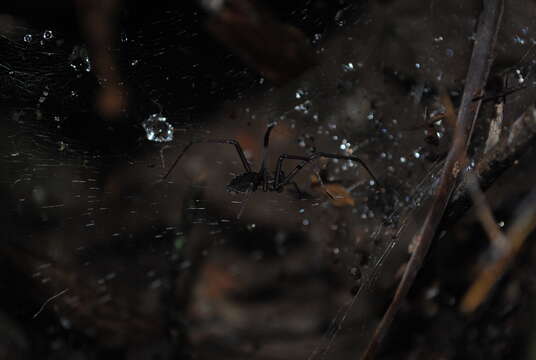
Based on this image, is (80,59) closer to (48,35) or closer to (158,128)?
(48,35)

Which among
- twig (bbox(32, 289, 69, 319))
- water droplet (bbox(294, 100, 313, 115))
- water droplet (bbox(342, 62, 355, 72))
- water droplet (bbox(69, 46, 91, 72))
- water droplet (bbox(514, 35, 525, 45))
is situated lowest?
twig (bbox(32, 289, 69, 319))

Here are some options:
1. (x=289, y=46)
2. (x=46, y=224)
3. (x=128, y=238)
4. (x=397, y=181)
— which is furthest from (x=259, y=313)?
(x=289, y=46)

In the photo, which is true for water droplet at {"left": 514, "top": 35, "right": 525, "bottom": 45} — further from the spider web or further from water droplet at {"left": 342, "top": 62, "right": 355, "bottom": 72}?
water droplet at {"left": 342, "top": 62, "right": 355, "bottom": 72}

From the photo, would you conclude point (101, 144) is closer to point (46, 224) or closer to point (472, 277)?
point (46, 224)

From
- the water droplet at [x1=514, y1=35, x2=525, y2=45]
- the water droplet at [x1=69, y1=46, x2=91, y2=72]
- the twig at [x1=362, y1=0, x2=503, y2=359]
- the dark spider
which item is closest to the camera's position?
the twig at [x1=362, y1=0, x2=503, y2=359]

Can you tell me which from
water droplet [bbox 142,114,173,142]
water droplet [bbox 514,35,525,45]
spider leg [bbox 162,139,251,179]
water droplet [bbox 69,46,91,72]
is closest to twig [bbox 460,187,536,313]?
water droplet [bbox 514,35,525,45]

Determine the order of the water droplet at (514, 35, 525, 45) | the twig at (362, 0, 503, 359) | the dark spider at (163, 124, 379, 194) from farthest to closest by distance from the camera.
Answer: the dark spider at (163, 124, 379, 194)
the water droplet at (514, 35, 525, 45)
the twig at (362, 0, 503, 359)
